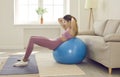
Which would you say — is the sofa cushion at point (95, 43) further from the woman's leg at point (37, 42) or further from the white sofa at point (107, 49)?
the woman's leg at point (37, 42)

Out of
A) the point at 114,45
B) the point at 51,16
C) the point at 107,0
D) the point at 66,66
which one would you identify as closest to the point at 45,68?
the point at 66,66

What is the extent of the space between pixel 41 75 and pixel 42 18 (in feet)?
12.0

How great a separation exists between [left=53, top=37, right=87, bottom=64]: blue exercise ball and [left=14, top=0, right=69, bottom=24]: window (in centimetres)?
301

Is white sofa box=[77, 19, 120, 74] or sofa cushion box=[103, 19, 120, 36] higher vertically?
sofa cushion box=[103, 19, 120, 36]

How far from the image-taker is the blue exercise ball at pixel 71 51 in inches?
163

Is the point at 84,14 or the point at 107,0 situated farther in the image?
the point at 84,14

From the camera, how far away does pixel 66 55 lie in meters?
4.16

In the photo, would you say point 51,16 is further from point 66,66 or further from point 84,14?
point 66,66

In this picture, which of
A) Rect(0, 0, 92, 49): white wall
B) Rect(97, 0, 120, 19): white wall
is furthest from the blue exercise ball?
Rect(0, 0, 92, 49): white wall

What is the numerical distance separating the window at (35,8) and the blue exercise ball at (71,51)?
301cm

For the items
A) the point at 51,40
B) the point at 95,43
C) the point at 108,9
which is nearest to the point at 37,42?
the point at 51,40

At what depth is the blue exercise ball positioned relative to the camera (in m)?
4.15

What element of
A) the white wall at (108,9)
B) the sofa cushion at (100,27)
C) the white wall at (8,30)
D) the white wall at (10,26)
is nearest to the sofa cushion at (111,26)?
the sofa cushion at (100,27)

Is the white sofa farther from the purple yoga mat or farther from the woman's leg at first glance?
the purple yoga mat
